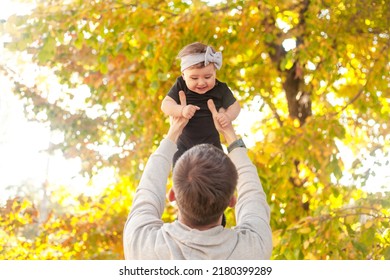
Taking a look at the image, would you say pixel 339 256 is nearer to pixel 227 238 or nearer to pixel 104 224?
pixel 227 238

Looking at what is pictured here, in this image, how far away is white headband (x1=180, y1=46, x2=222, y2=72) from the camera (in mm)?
1680

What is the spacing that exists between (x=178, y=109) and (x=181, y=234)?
1.84 feet

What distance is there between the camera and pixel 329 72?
4277 millimetres

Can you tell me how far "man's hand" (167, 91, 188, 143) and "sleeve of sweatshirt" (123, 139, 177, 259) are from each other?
0.45 ft

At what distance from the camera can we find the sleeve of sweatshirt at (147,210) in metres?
1.21

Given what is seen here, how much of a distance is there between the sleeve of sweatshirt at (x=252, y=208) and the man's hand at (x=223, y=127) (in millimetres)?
144

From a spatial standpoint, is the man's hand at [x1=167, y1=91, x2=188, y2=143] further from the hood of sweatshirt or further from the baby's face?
the hood of sweatshirt

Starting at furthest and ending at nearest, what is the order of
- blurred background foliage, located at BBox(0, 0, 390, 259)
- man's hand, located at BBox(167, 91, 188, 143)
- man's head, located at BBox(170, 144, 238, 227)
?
blurred background foliage, located at BBox(0, 0, 390, 259) → man's hand, located at BBox(167, 91, 188, 143) → man's head, located at BBox(170, 144, 238, 227)

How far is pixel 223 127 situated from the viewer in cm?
160

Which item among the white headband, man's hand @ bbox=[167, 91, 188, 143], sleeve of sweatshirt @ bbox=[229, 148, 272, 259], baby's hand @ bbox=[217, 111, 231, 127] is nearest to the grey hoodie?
sleeve of sweatshirt @ bbox=[229, 148, 272, 259]

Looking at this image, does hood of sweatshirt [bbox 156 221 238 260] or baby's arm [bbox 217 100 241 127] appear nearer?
hood of sweatshirt [bbox 156 221 238 260]

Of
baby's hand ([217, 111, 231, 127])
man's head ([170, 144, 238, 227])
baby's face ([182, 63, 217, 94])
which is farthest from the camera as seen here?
baby's face ([182, 63, 217, 94])
